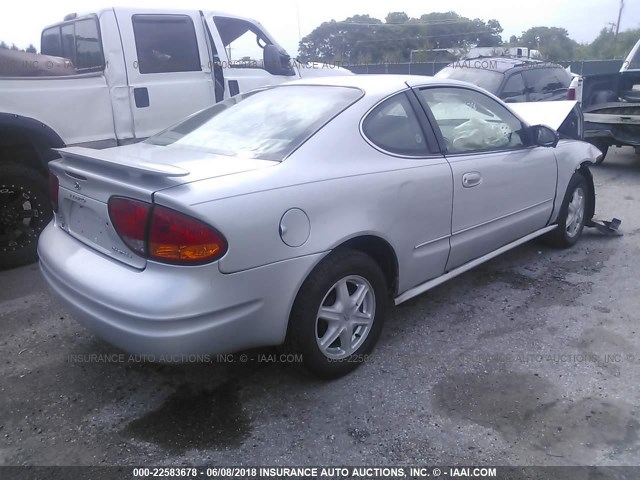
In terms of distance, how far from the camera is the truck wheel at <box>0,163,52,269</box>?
14.7 feet

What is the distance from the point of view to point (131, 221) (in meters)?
2.40

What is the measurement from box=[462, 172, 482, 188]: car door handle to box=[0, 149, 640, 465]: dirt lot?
897mm

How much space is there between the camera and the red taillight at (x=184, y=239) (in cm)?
228

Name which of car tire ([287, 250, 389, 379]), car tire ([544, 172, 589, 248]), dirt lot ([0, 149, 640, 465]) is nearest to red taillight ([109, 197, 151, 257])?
car tire ([287, 250, 389, 379])

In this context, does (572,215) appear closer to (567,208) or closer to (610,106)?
(567,208)

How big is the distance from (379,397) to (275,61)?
4706 mm

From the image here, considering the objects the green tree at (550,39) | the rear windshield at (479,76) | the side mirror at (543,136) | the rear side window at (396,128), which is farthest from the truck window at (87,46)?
the green tree at (550,39)

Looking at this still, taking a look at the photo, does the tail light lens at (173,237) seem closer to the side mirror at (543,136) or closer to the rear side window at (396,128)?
the rear side window at (396,128)

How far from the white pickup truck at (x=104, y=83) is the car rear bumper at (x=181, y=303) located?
2.29m

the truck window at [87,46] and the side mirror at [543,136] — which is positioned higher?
the truck window at [87,46]

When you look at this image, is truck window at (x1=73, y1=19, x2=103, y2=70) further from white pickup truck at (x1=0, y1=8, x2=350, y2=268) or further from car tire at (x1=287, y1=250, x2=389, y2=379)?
car tire at (x1=287, y1=250, x2=389, y2=379)

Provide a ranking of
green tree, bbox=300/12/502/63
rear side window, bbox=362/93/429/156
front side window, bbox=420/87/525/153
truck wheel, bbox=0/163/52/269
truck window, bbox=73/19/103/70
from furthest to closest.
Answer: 1. green tree, bbox=300/12/502/63
2. truck window, bbox=73/19/103/70
3. truck wheel, bbox=0/163/52/269
4. front side window, bbox=420/87/525/153
5. rear side window, bbox=362/93/429/156

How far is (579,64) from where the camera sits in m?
25.8

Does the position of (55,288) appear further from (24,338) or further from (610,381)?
(610,381)
